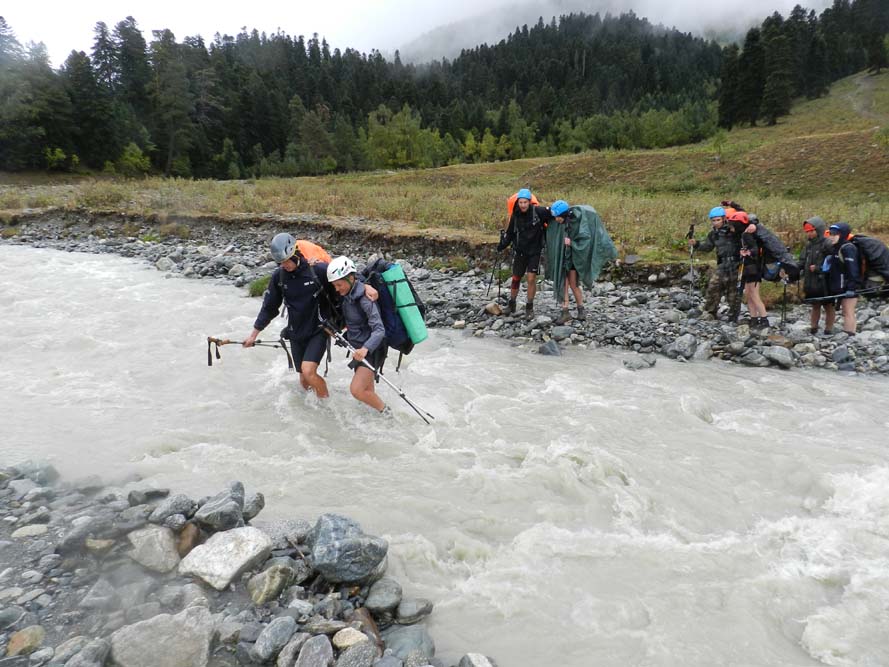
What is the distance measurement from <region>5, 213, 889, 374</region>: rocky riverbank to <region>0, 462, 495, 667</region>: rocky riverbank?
684cm

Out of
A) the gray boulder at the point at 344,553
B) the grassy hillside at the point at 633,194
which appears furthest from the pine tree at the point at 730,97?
the gray boulder at the point at 344,553

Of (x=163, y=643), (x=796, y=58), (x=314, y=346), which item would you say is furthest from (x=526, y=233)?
(x=796, y=58)

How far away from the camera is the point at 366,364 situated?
7012mm

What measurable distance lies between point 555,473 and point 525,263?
6.26 metres

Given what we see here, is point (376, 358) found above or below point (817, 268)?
below

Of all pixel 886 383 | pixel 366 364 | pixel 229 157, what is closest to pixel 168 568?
pixel 366 364

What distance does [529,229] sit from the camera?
11.3m

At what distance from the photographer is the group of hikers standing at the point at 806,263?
985 centimetres

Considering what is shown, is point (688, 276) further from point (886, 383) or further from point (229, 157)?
point (229, 157)

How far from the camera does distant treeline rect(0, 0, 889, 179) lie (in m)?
57.9

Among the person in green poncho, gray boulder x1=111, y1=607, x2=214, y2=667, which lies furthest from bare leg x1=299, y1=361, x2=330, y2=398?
the person in green poncho

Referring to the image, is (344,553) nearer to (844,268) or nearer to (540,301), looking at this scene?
(540,301)

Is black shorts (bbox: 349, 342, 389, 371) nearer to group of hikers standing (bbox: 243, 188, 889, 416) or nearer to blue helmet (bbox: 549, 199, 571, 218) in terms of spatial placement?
group of hikers standing (bbox: 243, 188, 889, 416)

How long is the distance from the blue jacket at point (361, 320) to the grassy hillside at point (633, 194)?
394 inches
